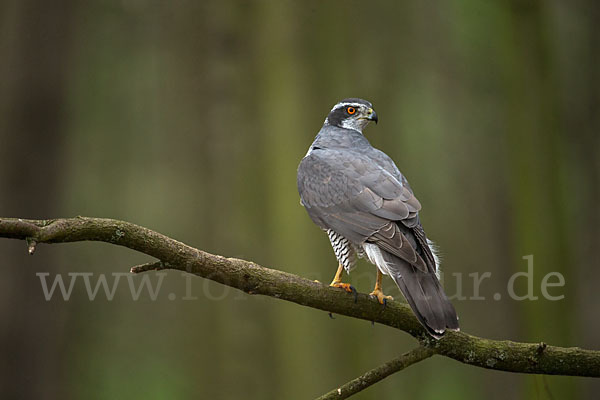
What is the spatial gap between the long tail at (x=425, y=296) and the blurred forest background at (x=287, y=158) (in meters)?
1.17

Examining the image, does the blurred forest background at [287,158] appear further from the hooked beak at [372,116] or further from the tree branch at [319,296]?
the tree branch at [319,296]

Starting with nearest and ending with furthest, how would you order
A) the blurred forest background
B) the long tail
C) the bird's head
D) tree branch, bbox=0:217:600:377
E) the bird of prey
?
1. tree branch, bbox=0:217:600:377
2. the long tail
3. the bird of prey
4. the bird's head
5. the blurred forest background

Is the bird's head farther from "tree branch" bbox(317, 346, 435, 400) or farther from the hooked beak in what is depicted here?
"tree branch" bbox(317, 346, 435, 400)

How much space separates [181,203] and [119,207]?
132 cm

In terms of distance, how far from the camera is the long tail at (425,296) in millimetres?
2785

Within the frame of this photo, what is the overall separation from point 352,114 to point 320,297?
210cm

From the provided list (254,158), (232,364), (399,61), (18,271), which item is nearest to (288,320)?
(232,364)

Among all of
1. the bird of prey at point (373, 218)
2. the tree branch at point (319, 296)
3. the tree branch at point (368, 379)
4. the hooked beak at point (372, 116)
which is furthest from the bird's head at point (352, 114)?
the tree branch at point (368, 379)

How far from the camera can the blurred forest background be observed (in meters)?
5.11

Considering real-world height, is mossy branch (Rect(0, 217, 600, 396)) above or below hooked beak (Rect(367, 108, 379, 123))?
below

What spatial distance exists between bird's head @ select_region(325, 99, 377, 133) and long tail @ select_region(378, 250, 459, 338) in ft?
4.88

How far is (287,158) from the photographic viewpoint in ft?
16.9

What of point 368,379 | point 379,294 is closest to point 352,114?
point 379,294

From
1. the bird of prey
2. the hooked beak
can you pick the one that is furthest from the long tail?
the hooked beak
